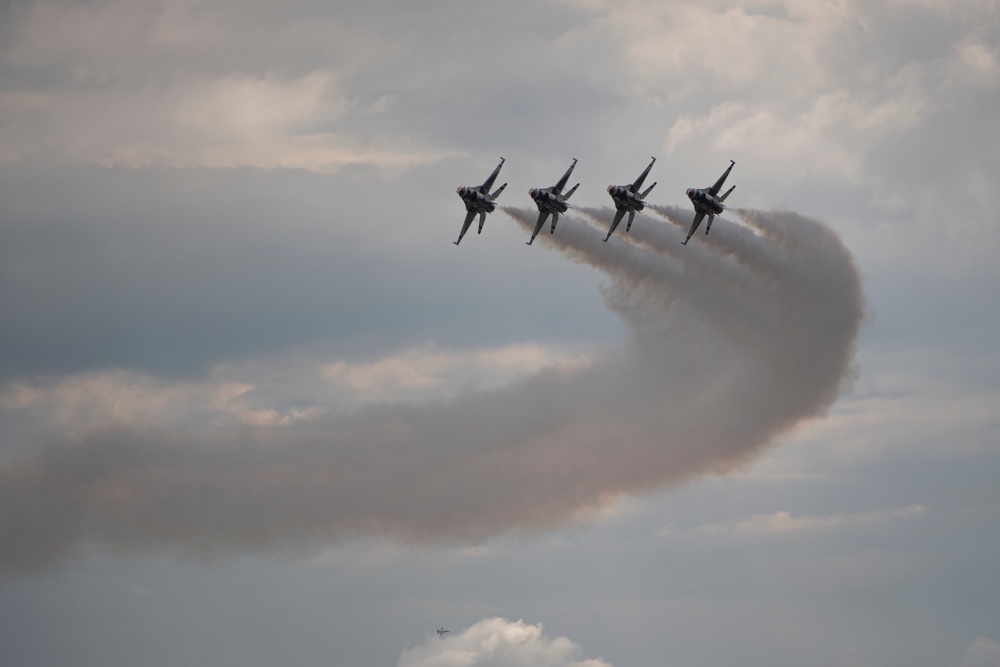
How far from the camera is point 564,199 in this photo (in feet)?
350

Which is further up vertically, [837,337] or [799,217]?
[799,217]

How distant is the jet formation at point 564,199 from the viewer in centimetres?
10662

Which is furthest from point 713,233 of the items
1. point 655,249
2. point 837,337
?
point 837,337

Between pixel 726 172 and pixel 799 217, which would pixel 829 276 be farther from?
pixel 726 172

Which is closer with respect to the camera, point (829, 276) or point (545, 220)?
point (545, 220)

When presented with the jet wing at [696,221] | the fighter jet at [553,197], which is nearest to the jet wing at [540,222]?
the fighter jet at [553,197]

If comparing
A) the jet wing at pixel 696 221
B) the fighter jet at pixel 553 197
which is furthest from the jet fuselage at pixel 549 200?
the jet wing at pixel 696 221

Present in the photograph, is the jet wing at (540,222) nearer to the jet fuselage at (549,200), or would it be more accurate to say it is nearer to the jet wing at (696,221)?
the jet fuselage at (549,200)

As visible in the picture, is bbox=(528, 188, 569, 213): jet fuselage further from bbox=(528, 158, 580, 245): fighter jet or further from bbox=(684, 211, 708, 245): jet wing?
Result: bbox=(684, 211, 708, 245): jet wing

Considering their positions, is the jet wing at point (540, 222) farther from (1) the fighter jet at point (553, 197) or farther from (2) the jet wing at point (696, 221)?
(2) the jet wing at point (696, 221)

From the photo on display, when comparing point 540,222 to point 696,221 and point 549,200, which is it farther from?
point 696,221

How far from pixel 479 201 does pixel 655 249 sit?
16483 millimetres

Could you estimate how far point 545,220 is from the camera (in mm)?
107688

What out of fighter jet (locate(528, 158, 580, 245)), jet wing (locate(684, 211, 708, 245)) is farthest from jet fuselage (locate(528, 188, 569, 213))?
jet wing (locate(684, 211, 708, 245))
